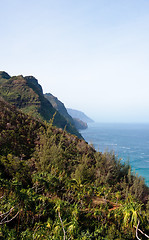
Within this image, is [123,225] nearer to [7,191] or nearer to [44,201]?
[44,201]

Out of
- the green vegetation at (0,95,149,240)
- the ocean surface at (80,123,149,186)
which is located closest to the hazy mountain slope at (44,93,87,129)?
the ocean surface at (80,123,149,186)

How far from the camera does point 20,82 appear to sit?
175ft

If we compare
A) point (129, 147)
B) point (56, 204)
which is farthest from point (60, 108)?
point (56, 204)

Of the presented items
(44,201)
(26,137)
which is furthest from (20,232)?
(26,137)

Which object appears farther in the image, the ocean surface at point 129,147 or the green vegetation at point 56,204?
the ocean surface at point 129,147

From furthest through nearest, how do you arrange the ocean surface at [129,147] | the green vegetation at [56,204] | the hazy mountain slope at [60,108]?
the hazy mountain slope at [60,108], the ocean surface at [129,147], the green vegetation at [56,204]

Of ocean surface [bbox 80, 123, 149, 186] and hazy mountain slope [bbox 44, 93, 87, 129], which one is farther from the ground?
hazy mountain slope [bbox 44, 93, 87, 129]

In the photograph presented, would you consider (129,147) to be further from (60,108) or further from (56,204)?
(60,108)

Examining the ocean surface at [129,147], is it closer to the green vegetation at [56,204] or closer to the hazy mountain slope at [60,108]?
the green vegetation at [56,204]

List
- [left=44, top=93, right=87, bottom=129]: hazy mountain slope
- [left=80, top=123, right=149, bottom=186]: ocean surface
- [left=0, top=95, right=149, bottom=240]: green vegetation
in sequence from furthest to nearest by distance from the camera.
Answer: [left=44, top=93, right=87, bottom=129]: hazy mountain slope, [left=80, top=123, right=149, bottom=186]: ocean surface, [left=0, top=95, right=149, bottom=240]: green vegetation

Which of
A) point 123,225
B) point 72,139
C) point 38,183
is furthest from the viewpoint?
point 72,139

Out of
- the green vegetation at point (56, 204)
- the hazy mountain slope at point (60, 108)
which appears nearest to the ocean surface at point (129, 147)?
the green vegetation at point (56, 204)

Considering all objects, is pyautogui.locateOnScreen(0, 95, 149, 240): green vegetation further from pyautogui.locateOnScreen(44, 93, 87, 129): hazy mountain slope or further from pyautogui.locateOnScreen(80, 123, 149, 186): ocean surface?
pyautogui.locateOnScreen(44, 93, 87, 129): hazy mountain slope

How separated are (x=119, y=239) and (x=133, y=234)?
0.48 m
